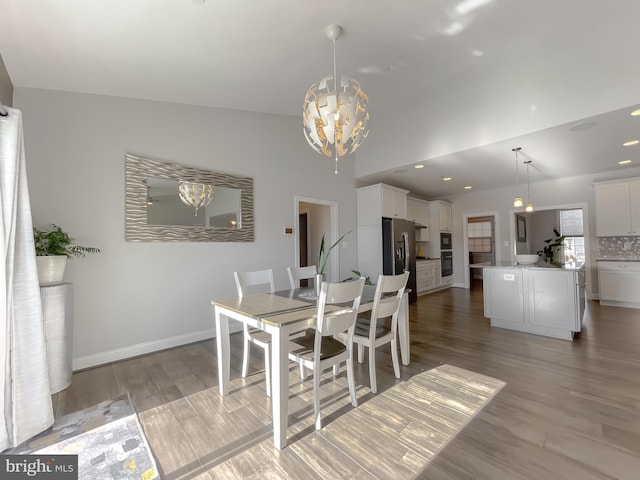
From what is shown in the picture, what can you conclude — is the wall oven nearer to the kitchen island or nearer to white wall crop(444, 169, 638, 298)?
white wall crop(444, 169, 638, 298)

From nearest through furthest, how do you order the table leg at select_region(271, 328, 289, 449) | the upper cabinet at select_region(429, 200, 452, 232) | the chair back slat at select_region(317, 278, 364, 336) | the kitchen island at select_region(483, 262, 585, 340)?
1. the table leg at select_region(271, 328, 289, 449)
2. the chair back slat at select_region(317, 278, 364, 336)
3. the kitchen island at select_region(483, 262, 585, 340)
4. the upper cabinet at select_region(429, 200, 452, 232)

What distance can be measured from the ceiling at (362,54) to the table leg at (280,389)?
2259mm

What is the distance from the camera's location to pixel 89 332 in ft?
8.80

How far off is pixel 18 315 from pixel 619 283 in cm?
778

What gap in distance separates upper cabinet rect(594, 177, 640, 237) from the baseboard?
273 inches

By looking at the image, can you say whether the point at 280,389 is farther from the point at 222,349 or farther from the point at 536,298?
the point at 536,298

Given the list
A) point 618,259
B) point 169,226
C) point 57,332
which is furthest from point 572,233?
point 57,332

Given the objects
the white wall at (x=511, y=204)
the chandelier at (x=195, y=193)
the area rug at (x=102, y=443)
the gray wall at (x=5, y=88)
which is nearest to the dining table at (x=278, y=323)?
the area rug at (x=102, y=443)

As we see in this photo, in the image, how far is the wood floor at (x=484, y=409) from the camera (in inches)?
55.3

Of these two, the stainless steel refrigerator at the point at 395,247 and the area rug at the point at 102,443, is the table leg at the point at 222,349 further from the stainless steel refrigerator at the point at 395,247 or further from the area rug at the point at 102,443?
the stainless steel refrigerator at the point at 395,247

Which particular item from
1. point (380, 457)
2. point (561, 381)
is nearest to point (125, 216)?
point (380, 457)

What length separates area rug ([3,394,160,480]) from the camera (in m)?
1.40

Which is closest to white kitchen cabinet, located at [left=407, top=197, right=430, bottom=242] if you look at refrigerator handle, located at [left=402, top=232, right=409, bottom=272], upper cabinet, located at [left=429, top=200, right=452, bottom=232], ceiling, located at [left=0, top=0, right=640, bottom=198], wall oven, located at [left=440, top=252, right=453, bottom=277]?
upper cabinet, located at [left=429, top=200, right=452, bottom=232]

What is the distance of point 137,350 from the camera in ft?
9.58
